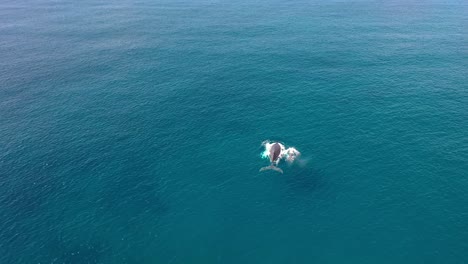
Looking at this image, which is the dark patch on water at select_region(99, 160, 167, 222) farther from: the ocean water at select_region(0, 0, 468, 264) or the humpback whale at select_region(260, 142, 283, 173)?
the humpback whale at select_region(260, 142, 283, 173)

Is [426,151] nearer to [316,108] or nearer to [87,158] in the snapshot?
[316,108]

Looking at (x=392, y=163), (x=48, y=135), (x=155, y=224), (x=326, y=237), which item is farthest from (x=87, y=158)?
(x=392, y=163)

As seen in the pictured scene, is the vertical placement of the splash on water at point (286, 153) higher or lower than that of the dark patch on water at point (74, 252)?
higher

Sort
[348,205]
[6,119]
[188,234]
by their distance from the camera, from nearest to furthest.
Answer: [188,234] < [348,205] < [6,119]

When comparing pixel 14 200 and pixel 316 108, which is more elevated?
pixel 316 108

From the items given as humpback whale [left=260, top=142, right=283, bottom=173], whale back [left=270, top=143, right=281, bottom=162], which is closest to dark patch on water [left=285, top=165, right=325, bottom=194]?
humpback whale [left=260, top=142, right=283, bottom=173]

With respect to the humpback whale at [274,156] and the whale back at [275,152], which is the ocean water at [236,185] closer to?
the humpback whale at [274,156]

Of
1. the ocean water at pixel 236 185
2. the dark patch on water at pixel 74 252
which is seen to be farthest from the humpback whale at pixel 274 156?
the dark patch on water at pixel 74 252

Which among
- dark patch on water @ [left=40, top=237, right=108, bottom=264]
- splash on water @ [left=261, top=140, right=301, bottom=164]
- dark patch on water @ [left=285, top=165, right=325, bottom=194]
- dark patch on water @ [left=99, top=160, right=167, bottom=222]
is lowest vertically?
dark patch on water @ [left=40, top=237, right=108, bottom=264]

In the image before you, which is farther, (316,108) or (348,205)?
(316,108)
